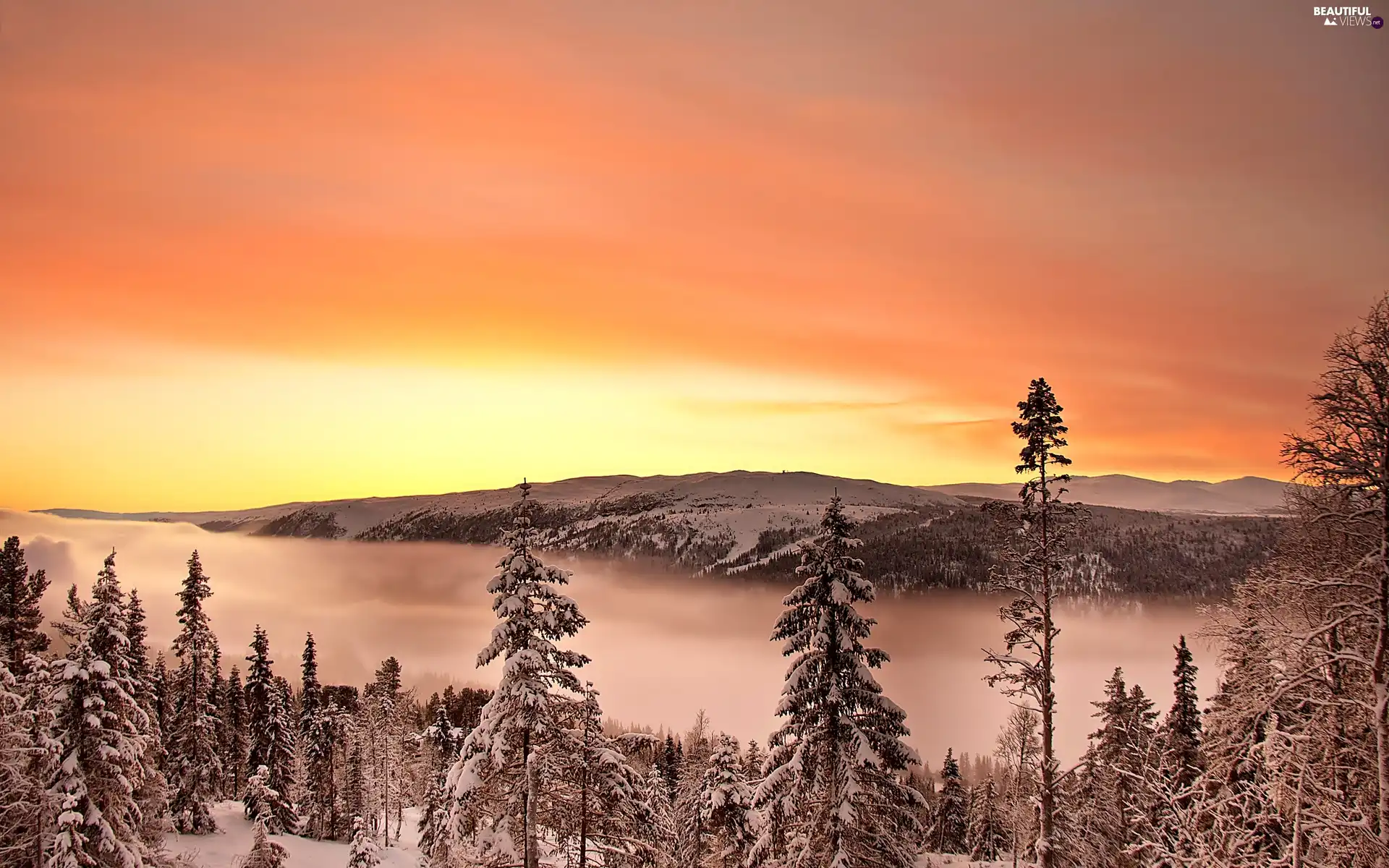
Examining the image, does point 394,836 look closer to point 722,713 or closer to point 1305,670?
point 1305,670

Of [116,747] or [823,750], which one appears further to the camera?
[116,747]

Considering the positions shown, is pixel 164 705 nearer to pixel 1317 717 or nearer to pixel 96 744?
pixel 96 744

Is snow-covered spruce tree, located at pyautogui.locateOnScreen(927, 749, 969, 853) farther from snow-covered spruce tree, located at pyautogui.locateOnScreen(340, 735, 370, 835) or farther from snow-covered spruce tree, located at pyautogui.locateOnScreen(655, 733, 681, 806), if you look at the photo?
snow-covered spruce tree, located at pyautogui.locateOnScreen(340, 735, 370, 835)

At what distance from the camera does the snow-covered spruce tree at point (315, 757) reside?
179ft

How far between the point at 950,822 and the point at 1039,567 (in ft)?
185

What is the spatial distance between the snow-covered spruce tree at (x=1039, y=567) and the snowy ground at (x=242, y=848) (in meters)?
40.9

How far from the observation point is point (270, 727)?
51.3 metres

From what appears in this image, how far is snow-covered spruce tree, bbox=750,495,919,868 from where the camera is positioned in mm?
18953

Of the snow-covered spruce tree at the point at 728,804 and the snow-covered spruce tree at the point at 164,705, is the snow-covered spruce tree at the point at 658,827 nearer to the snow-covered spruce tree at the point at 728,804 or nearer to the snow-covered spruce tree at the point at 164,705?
the snow-covered spruce tree at the point at 728,804

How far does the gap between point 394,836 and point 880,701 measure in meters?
59.7

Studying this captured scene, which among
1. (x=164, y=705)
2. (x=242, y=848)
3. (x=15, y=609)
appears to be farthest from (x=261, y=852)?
(x=164, y=705)

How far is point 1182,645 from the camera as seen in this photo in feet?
103

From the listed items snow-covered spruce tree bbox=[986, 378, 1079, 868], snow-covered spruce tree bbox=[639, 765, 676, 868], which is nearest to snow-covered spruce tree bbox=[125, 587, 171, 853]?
snow-covered spruce tree bbox=[639, 765, 676, 868]

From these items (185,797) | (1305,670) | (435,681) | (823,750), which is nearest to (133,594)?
(185,797)
